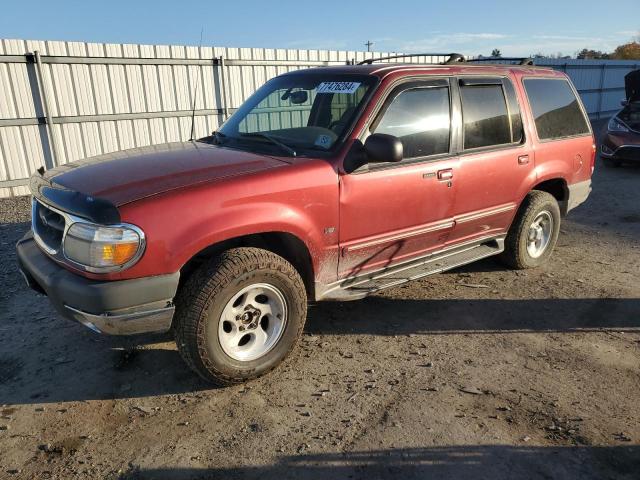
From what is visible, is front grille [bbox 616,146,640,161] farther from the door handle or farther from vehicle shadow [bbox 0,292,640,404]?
the door handle

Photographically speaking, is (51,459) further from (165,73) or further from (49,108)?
(165,73)

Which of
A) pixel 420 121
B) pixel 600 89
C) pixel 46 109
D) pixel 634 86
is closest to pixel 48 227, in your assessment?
pixel 420 121

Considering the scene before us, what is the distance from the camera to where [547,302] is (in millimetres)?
4594

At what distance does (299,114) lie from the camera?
13.5 feet

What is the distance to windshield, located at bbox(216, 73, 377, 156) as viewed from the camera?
3.70 metres

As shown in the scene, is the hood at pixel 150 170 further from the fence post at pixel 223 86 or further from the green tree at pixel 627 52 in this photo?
the green tree at pixel 627 52

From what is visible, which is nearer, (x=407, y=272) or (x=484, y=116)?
(x=407, y=272)

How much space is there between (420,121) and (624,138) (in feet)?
30.0

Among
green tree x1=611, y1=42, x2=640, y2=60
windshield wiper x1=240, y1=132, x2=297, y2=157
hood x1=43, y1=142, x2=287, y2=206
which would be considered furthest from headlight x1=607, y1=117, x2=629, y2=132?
green tree x1=611, y1=42, x2=640, y2=60

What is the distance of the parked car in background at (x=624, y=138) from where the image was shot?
1080 centimetres

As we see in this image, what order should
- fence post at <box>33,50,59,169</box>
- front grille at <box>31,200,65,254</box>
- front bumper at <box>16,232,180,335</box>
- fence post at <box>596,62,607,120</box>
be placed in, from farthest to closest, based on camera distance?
fence post at <box>596,62,607,120</box> < fence post at <box>33,50,59,169</box> < front grille at <box>31,200,65,254</box> < front bumper at <box>16,232,180,335</box>

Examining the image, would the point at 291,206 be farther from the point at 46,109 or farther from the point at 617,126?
the point at 617,126

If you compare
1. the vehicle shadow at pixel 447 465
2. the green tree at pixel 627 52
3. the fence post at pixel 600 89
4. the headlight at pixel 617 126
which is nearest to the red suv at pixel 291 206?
the vehicle shadow at pixel 447 465

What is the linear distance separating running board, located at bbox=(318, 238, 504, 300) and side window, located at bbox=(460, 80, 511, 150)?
958 mm
